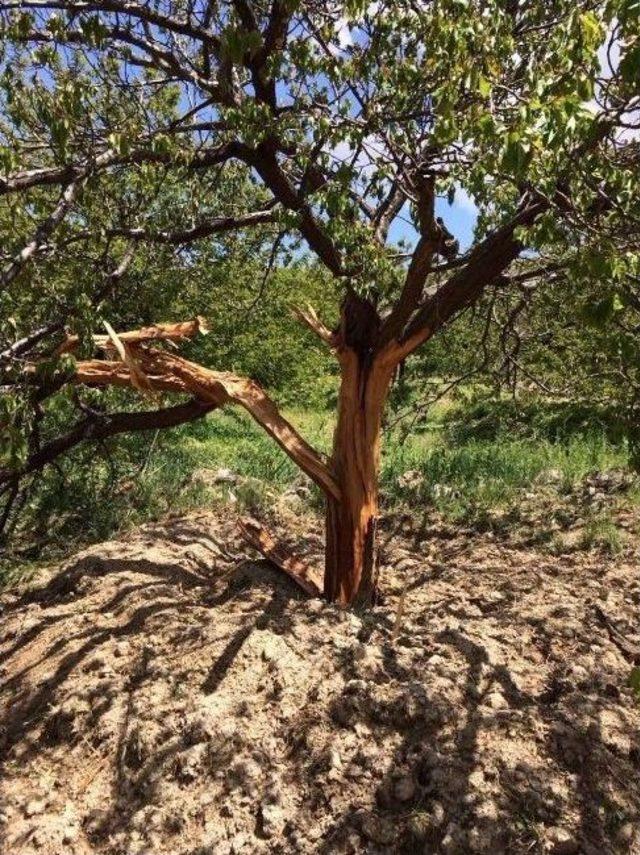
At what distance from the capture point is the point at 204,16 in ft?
12.3

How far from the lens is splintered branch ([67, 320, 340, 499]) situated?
3816mm

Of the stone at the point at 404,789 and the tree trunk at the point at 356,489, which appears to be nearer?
the stone at the point at 404,789

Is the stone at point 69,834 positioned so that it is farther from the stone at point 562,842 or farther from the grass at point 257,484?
the grass at point 257,484

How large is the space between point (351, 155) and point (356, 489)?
5.81ft

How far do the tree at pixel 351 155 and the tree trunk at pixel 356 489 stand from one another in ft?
0.03

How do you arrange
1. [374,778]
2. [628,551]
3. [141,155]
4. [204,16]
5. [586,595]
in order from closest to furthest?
[374,778] → [141,155] → [204,16] → [586,595] → [628,551]

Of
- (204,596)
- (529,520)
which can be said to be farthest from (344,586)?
(529,520)

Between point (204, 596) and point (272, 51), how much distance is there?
8.92 feet

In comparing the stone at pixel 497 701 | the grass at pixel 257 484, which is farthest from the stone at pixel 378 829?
the grass at pixel 257 484

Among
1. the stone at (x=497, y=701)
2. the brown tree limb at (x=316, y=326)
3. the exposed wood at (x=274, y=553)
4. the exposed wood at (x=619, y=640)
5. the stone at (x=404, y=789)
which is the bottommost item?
the stone at (x=404, y=789)

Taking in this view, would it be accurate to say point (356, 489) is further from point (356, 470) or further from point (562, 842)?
point (562, 842)

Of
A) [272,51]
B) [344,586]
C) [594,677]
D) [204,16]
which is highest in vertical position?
[204,16]

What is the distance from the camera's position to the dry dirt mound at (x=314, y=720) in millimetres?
2600

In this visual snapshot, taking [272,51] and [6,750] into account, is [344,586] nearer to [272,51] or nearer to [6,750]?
[6,750]
